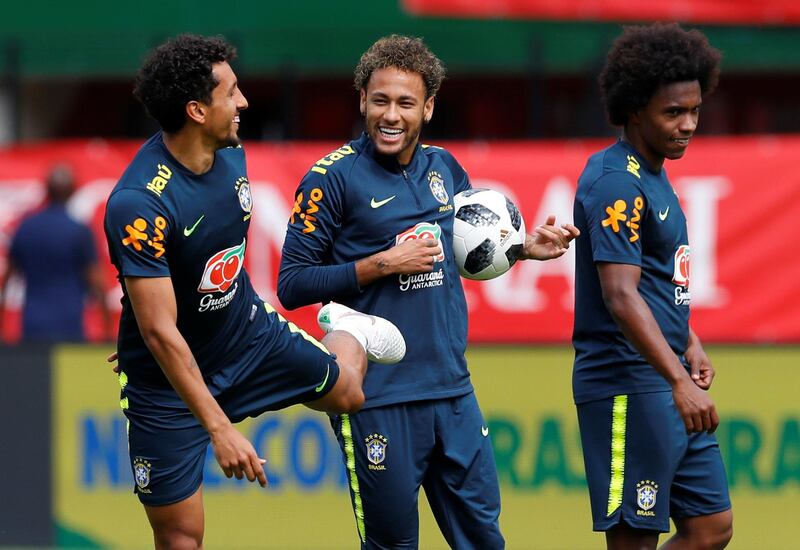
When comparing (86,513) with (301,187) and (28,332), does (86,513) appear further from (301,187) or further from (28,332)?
(301,187)

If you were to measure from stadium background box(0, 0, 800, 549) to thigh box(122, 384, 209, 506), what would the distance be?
259 cm

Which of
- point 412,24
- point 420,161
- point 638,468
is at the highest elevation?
point 412,24

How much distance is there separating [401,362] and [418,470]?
0.43m

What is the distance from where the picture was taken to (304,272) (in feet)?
19.0

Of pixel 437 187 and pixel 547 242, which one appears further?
pixel 547 242

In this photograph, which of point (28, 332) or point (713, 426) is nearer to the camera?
point (713, 426)

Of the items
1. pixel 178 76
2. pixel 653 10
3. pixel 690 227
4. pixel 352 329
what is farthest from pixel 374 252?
pixel 653 10

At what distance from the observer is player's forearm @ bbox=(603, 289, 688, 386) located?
5.54 meters

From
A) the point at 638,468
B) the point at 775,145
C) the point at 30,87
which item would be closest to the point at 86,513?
the point at 638,468

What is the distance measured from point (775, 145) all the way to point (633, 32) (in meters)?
5.69

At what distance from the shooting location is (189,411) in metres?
5.82

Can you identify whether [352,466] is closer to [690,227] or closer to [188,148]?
[188,148]

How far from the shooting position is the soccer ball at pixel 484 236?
603cm

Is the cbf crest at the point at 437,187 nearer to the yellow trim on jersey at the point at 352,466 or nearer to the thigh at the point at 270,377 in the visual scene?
the thigh at the point at 270,377
